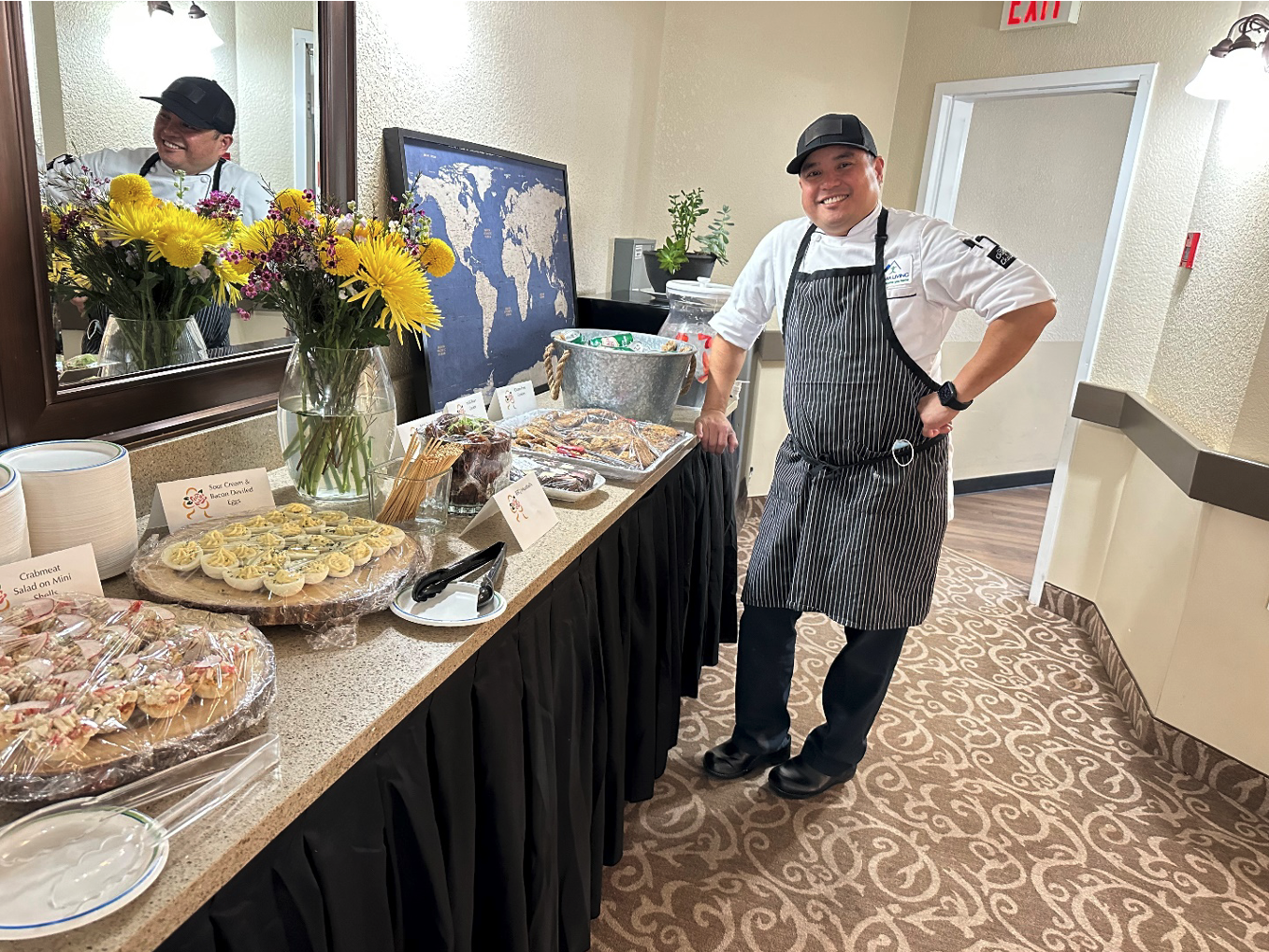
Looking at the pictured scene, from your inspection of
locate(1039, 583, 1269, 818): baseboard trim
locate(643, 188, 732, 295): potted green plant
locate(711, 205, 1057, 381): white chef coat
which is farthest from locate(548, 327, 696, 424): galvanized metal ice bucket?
locate(1039, 583, 1269, 818): baseboard trim

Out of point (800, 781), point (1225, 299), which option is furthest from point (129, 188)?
point (1225, 299)

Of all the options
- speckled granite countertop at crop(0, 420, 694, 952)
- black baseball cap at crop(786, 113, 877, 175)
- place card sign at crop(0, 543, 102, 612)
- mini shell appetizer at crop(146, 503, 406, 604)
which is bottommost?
speckled granite countertop at crop(0, 420, 694, 952)

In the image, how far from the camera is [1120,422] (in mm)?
3057

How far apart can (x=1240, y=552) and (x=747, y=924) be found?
1.61 metres

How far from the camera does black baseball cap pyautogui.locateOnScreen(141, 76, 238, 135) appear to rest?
1194 mm

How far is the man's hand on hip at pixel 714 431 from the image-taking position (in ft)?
6.68

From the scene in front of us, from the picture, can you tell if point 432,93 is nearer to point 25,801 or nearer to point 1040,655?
point 25,801

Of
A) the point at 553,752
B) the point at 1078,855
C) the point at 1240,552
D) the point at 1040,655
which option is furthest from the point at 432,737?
the point at 1040,655

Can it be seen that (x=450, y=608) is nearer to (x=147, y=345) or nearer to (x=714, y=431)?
(x=147, y=345)

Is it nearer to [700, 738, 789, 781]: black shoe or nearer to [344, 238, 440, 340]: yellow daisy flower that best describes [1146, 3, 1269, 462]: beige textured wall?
[700, 738, 789, 781]: black shoe

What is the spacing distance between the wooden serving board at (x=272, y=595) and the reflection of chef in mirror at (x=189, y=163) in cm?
38

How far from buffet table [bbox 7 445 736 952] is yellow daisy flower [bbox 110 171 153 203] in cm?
53

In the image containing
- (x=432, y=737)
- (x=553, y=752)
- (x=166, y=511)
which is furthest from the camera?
(x=553, y=752)

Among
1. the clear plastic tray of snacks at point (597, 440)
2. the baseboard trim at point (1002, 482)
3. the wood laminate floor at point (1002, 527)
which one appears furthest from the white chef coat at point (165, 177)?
the baseboard trim at point (1002, 482)
